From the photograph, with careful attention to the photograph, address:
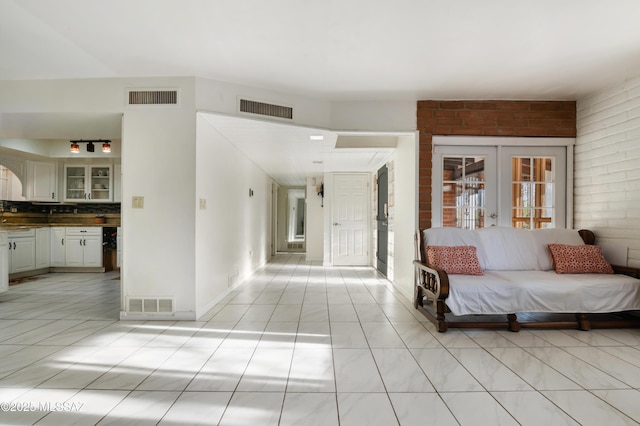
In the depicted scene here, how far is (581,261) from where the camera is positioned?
346cm

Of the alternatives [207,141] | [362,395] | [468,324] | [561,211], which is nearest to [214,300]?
[207,141]

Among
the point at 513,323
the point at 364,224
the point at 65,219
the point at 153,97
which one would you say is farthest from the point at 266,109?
the point at 65,219

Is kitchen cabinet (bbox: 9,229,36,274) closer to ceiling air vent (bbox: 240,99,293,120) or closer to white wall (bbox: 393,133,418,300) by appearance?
ceiling air vent (bbox: 240,99,293,120)

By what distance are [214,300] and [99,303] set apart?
148 centimetres

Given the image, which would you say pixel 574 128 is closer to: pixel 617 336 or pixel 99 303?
pixel 617 336

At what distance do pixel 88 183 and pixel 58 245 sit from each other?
4.29 ft

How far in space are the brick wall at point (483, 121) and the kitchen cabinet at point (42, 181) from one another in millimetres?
6883

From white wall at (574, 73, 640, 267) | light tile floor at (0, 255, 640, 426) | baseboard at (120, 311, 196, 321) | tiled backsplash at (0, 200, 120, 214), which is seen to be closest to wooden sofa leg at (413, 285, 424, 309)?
light tile floor at (0, 255, 640, 426)

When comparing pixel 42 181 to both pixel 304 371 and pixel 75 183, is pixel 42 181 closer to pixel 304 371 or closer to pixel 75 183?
pixel 75 183

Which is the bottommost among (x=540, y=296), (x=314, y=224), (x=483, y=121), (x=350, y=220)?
→ (x=540, y=296)

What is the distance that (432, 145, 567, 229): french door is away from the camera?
4078 millimetres

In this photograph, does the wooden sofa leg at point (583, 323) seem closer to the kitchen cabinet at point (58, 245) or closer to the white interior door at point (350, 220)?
the white interior door at point (350, 220)

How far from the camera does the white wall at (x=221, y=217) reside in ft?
11.4

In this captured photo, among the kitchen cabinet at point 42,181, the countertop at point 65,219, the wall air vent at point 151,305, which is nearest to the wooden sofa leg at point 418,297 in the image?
the wall air vent at point 151,305
